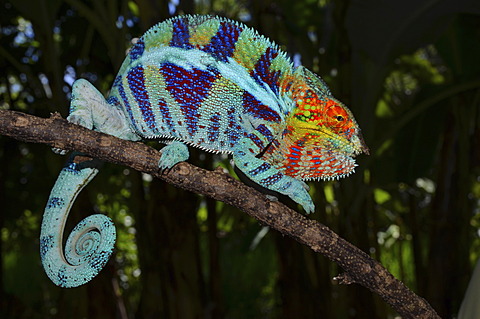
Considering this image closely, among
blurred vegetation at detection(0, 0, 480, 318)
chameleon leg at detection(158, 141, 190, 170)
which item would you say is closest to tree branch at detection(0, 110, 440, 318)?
chameleon leg at detection(158, 141, 190, 170)

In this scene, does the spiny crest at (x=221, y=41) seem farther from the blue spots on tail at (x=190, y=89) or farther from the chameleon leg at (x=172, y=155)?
the chameleon leg at (x=172, y=155)

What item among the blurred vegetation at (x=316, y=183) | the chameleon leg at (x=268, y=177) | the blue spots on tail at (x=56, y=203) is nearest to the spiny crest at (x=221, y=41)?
the chameleon leg at (x=268, y=177)

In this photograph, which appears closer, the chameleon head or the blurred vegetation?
the chameleon head

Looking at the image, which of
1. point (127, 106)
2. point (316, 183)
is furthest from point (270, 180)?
point (316, 183)

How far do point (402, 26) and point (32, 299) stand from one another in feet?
12.9

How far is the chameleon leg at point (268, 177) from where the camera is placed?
74 centimetres

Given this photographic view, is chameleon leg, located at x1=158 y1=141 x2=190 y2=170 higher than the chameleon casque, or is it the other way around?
the chameleon casque

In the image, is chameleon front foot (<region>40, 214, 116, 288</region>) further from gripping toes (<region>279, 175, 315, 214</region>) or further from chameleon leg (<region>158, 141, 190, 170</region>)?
gripping toes (<region>279, 175, 315, 214</region>)

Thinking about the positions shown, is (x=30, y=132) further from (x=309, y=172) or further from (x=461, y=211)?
(x=461, y=211)

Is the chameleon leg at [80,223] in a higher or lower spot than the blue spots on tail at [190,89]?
lower

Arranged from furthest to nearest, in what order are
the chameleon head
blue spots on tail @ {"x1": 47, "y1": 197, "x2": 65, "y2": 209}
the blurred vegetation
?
the blurred vegetation → blue spots on tail @ {"x1": 47, "y1": 197, "x2": 65, "y2": 209} → the chameleon head

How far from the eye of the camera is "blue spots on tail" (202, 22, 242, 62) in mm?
760

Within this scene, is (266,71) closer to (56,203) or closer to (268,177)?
(268,177)

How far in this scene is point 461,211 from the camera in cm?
266
